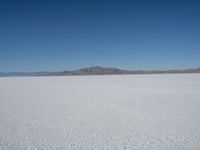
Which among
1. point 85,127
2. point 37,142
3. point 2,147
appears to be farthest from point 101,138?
point 2,147

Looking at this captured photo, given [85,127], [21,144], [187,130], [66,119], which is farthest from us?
[66,119]

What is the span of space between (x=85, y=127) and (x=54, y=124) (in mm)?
863

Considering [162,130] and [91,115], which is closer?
[162,130]

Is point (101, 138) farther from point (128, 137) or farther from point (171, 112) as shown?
point (171, 112)

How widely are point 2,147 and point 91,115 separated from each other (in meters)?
2.74

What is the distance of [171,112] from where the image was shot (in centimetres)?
581

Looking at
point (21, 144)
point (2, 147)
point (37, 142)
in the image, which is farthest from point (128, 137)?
point (2, 147)

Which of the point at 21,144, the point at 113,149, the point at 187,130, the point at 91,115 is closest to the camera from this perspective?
the point at 113,149

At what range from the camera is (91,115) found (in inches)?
222

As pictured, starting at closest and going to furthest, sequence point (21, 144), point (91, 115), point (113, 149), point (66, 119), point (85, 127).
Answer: point (113, 149) → point (21, 144) → point (85, 127) → point (66, 119) → point (91, 115)

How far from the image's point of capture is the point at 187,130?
4.14m

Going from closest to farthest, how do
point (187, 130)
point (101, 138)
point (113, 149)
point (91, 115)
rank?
point (113, 149) < point (101, 138) < point (187, 130) < point (91, 115)

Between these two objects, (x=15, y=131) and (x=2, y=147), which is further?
(x=15, y=131)

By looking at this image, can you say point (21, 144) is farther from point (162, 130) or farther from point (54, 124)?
point (162, 130)
